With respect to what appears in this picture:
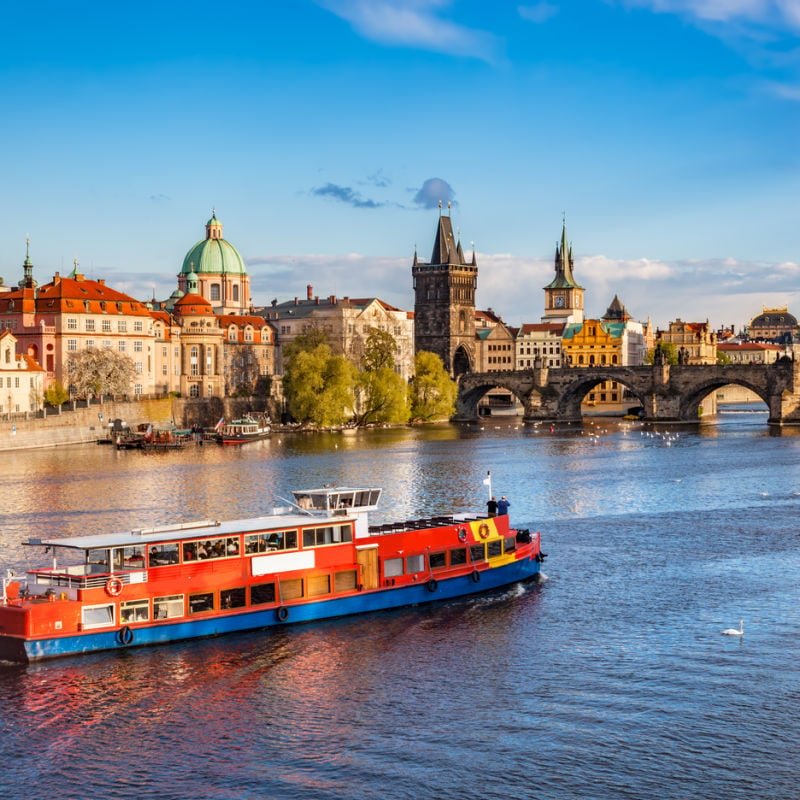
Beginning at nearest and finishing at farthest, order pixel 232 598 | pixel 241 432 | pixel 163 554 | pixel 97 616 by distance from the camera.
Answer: pixel 97 616, pixel 163 554, pixel 232 598, pixel 241 432

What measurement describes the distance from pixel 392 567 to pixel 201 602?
21.7 ft

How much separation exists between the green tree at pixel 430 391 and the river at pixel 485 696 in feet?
306

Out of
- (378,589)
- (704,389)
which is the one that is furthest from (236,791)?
(704,389)

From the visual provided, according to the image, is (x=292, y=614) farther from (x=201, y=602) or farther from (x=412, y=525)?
(x=412, y=525)

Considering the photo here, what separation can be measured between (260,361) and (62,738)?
133152 mm

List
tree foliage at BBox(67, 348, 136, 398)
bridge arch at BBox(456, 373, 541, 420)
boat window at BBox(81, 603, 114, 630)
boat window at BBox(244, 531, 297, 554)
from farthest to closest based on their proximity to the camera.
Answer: bridge arch at BBox(456, 373, 541, 420), tree foliage at BBox(67, 348, 136, 398), boat window at BBox(244, 531, 297, 554), boat window at BBox(81, 603, 114, 630)

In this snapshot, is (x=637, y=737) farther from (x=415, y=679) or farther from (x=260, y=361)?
(x=260, y=361)

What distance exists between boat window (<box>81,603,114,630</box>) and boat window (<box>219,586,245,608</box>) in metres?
3.28

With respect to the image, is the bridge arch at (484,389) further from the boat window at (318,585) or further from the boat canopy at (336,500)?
the boat window at (318,585)

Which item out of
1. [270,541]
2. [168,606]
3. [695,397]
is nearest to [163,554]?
[168,606]

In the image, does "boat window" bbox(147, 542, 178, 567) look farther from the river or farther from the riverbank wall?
the riverbank wall

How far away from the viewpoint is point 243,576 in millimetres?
38781

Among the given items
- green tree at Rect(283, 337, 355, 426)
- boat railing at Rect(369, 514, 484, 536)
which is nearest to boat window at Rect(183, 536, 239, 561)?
boat railing at Rect(369, 514, 484, 536)

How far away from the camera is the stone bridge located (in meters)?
141
